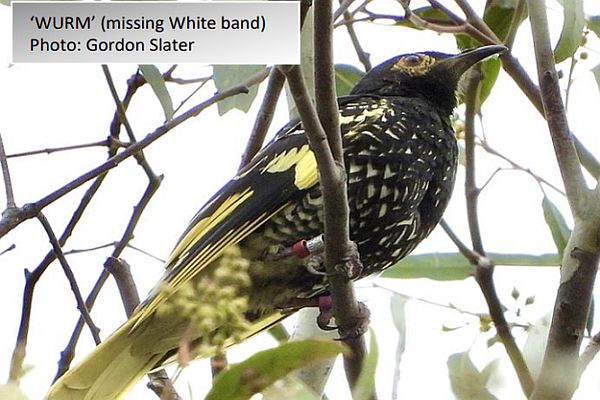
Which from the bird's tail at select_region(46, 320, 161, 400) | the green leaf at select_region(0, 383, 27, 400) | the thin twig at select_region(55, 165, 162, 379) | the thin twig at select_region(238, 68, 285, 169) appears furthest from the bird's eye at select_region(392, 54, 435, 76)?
the green leaf at select_region(0, 383, 27, 400)

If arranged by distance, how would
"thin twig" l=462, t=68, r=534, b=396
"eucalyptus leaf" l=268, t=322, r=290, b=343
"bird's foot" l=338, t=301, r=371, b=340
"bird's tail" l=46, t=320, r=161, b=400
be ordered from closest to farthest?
"thin twig" l=462, t=68, r=534, b=396 → "bird's foot" l=338, t=301, r=371, b=340 → "bird's tail" l=46, t=320, r=161, b=400 → "eucalyptus leaf" l=268, t=322, r=290, b=343

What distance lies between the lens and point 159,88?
175cm

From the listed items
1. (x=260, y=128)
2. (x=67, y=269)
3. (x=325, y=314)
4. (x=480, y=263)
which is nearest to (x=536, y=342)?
(x=480, y=263)

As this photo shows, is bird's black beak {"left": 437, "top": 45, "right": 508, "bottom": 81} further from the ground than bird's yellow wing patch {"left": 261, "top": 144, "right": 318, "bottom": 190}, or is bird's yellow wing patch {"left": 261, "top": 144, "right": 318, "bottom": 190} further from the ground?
bird's black beak {"left": 437, "top": 45, "right": 508, "bottom": 81}

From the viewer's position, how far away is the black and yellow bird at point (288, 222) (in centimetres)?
170

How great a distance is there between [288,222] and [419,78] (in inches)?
24.2

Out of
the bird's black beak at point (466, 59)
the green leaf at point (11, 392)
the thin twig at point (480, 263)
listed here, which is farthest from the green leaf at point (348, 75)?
the green leaf at point (11, 392)

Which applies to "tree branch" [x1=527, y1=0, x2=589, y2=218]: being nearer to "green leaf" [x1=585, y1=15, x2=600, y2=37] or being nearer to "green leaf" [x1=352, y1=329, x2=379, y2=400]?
"green leaf" [x1=585, y1=15, x2=600, y2=37]

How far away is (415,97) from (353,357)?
2.72ft

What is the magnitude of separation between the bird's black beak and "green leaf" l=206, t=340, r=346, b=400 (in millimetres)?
999

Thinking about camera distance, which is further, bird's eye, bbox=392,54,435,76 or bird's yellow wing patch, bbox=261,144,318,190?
bird's eye, bbox=392,54,435,76

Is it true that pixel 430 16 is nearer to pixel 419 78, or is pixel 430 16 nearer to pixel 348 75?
pixel 419 78

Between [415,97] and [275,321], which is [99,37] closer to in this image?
[275,321]

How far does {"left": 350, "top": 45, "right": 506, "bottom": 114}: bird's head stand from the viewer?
222 cm
